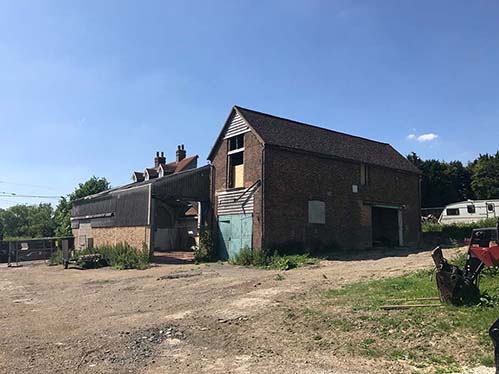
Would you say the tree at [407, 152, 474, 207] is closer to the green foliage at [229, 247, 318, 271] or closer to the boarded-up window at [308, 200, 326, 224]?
the boarded-up window at [308, 200, 326, 224]

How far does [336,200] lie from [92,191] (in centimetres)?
4205

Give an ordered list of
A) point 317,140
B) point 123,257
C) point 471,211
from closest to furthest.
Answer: point 123,257 → point 317,140 → point 471,211

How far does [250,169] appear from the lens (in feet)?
74.9

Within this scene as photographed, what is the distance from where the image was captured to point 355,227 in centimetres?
2534

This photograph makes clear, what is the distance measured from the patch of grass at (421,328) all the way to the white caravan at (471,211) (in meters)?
28.1

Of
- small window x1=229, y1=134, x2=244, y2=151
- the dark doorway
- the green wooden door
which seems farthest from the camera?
the dark doorway

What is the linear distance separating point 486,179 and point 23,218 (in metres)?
74.2

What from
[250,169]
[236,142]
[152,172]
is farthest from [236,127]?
[152,172]

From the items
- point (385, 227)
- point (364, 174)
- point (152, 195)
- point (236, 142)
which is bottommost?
point (385, 227)

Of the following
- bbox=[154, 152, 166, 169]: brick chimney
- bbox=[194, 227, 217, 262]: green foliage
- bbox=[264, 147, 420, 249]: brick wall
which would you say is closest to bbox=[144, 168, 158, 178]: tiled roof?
bbox=[154, 152, 166, 169]: brick chimney

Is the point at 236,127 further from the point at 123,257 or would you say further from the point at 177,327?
the point at 177,327

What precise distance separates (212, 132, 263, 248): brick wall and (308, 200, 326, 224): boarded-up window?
309 centimetres

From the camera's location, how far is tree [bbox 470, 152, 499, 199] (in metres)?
52.1

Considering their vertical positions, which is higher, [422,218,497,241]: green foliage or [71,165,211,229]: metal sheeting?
[71,165,211,229]: metal sheeting
